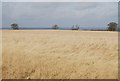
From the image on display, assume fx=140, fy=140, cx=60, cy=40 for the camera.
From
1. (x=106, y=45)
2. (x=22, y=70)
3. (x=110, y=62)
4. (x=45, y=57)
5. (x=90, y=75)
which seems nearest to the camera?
(x=90, y=75)

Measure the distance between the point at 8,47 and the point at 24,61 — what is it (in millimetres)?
3048

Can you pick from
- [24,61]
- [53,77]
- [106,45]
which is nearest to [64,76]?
[53,77]

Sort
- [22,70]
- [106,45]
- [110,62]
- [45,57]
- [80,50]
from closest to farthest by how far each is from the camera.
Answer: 1. [22,70]
2. [110,62]
3. [45,57]
4. [80,50]
5. [106,45]

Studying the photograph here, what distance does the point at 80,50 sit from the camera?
9.82 metres

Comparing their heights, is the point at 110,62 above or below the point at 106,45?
below

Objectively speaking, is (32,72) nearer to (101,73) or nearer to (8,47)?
(101,73)

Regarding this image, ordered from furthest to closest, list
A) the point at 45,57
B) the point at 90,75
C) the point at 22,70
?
the point at 45,57
the point at 22,70
the point at 90,75

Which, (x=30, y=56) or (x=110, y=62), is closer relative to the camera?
(x=110, y=62)

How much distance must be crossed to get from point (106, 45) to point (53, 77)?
17.9ft

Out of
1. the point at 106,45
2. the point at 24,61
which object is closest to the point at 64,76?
the point at 24,61

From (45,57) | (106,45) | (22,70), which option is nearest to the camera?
(22,70)

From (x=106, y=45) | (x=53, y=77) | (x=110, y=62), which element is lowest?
(x=53, y=77)

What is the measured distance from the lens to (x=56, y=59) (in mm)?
8391

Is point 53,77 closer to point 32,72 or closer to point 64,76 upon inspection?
point 64,76
